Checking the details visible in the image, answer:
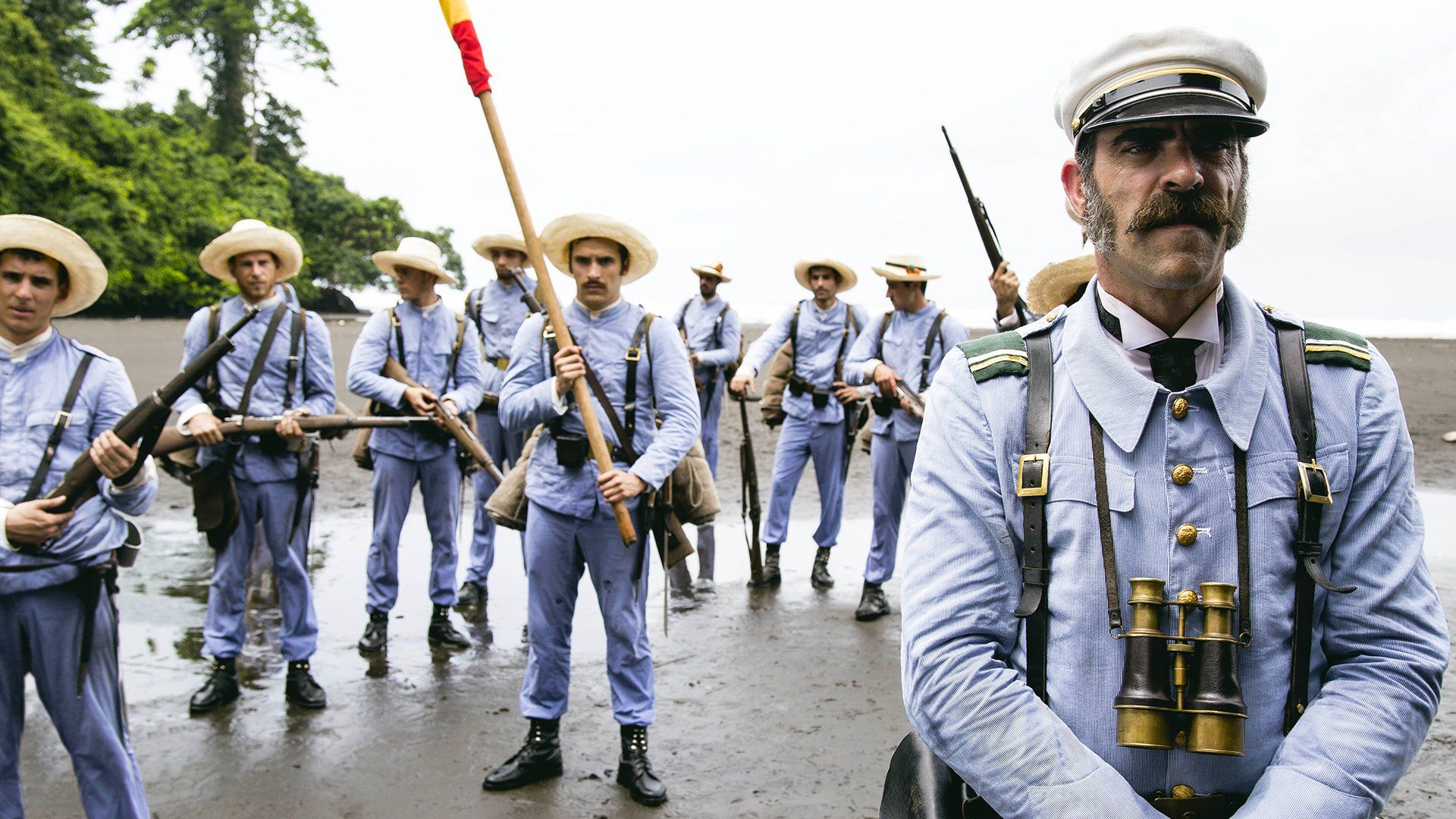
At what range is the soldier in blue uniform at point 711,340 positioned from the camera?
Answer: 1013 cm

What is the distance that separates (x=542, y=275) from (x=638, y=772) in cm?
219

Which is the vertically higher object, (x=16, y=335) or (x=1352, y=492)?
(x=16, y=335)

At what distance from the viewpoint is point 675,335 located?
488 cm

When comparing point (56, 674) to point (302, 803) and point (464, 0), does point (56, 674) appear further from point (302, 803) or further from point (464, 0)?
point (464, 0)

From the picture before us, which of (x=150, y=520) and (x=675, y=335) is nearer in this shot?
(x=675, y=335)

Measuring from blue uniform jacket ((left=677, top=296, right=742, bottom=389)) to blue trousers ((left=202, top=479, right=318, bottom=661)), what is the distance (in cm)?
512

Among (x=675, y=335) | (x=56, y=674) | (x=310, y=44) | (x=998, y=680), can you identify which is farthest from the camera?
(x=310, y=44)

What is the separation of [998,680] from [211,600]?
5070 millimetres

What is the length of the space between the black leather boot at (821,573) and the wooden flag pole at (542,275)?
3828 millimetres

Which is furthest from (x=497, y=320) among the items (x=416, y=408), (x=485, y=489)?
(x=416, y=408)

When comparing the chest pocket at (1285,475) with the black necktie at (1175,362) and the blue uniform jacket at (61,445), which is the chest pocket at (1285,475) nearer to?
the black necktie at (1175,362)

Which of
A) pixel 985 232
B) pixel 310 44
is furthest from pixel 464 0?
pixel 310 44

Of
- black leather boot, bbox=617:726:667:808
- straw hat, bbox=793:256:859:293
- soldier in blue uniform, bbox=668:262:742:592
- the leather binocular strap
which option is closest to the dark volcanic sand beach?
black leather boot, bbox=617:726:667:808

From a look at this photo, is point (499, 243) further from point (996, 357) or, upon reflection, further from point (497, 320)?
point (996, 357)
